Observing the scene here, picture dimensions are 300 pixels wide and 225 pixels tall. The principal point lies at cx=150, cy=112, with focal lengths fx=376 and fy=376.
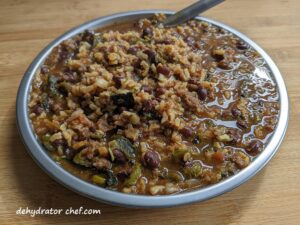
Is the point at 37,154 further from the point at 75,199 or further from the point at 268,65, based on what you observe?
the point at 268,65

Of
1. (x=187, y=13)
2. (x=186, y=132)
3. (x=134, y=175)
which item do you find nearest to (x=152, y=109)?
(x=186, y=132)

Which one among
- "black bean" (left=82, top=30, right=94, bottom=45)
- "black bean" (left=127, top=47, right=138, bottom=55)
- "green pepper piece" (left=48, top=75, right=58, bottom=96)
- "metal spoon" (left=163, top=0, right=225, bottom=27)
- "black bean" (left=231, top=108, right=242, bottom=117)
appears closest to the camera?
"black bean" (left=231, top=108, right=242, bottom=117)

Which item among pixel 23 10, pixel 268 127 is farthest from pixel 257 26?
pixel 23 10

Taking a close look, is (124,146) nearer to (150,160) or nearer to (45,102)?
(150,160)

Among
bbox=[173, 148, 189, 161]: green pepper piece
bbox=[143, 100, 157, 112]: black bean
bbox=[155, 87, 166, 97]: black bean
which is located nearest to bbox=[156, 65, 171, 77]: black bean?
bbox=[155, 87, 166, 97]: black bean

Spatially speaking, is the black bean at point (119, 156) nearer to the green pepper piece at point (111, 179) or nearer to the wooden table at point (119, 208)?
the green pepper piece at point (111, 179)

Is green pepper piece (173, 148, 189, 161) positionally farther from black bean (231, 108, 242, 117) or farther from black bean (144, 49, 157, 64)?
black bean (144, 49, 157, 64)

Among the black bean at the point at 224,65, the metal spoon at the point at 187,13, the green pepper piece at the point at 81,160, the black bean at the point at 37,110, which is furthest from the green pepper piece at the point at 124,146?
the metal spoon at the point at 187,13
